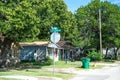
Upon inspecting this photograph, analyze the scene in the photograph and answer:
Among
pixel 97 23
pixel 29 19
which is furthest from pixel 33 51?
pixel 29 19

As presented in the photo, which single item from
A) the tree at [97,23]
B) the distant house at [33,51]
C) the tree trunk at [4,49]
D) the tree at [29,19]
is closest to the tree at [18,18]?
the tree at [29,19]

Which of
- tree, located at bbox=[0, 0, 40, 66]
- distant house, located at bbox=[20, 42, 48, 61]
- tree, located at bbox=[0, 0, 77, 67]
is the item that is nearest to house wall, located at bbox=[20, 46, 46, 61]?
distant house, located at bbox=[20, 42, 48, 61]

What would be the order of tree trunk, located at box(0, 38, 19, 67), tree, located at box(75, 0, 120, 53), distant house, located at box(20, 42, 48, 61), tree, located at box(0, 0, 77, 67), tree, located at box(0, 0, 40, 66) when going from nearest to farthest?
tree, located at box(0, 0, 40, 66) < tree, located at box(0, 0, 77, 67) < tree trunk, located at box(0, 38, 19, 67) < distant house, located at box(20, 42, 48, 61) < tree, located at box(75, 0, 120, 53)

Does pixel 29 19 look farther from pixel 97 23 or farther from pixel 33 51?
pixel 97 23

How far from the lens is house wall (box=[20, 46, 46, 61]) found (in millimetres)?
57031

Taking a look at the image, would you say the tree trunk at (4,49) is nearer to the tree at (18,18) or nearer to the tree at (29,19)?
the tree at (29,19)

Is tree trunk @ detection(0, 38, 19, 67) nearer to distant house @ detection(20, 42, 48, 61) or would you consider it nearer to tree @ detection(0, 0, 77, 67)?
tree @ detection(0, 0, 77, 67)

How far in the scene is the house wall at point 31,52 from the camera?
187 feet

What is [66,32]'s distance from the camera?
41750 mm

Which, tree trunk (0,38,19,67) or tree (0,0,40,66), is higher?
tree (0,0,40,66)

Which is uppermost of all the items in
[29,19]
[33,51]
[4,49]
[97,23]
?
[97,23]

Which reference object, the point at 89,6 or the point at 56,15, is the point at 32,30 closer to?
the point at 56,15

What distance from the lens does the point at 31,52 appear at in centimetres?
5756

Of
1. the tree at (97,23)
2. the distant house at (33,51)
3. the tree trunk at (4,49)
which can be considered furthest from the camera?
the tree at (97,23)
